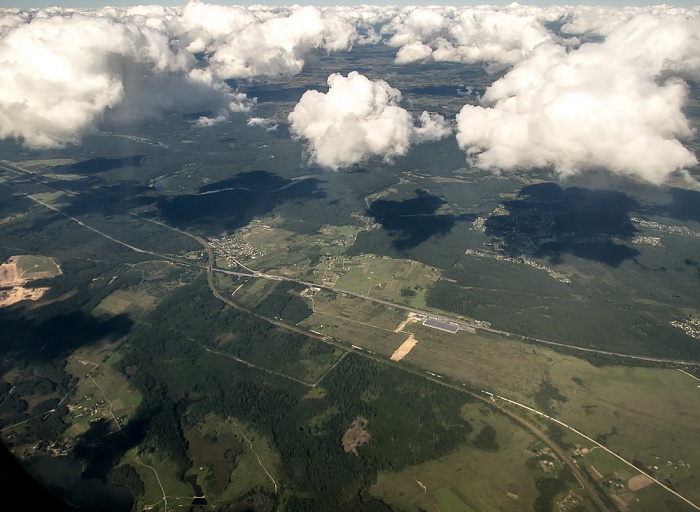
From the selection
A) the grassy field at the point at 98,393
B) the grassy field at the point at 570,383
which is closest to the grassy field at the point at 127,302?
the grassy field at the point at 98,393

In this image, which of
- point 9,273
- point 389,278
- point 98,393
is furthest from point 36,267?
point 389,278

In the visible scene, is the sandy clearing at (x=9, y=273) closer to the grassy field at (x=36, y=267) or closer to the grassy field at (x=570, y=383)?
the grassy field at (x=36, y=267)

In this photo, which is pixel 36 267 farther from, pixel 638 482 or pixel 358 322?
pixel 638 482

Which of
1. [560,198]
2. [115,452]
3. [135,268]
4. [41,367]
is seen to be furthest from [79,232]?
[560,198]

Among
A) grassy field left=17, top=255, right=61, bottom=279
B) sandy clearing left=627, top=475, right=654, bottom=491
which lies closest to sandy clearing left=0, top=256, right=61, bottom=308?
grassy field left=17, top=255, right=61, bottom=279

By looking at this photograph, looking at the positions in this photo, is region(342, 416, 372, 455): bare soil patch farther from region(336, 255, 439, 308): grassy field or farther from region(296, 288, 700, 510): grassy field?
region(336, 255, 439, 308): grassy field
